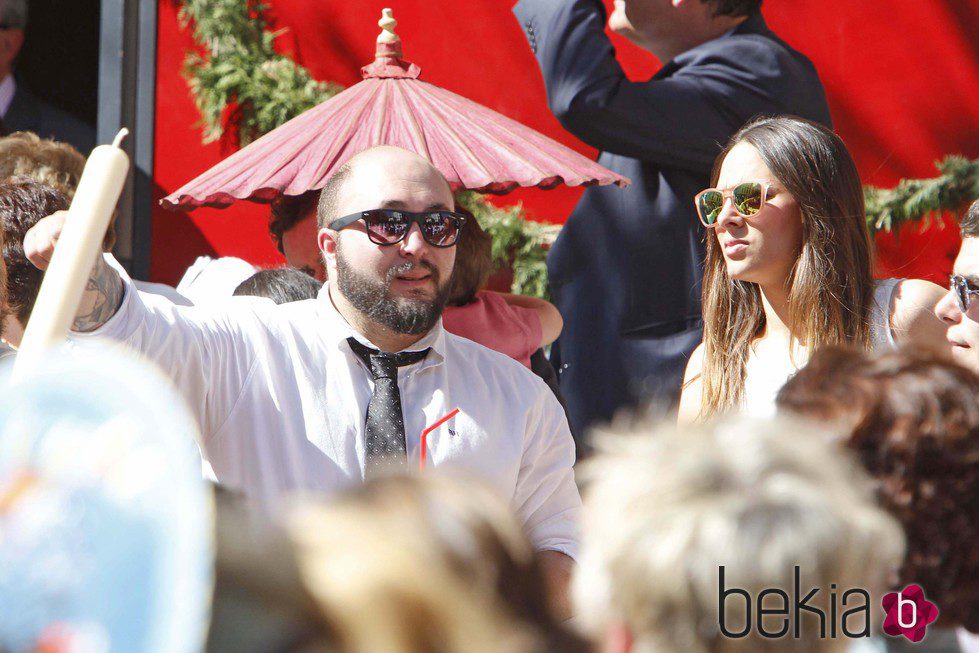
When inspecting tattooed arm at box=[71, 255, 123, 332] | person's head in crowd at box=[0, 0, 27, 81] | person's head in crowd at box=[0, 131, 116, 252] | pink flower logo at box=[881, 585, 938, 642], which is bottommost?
pink flower logo at box=[881, 585, 938, 642]

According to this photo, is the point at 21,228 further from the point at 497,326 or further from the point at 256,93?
the point at 256,93

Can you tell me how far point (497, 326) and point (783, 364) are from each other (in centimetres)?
105

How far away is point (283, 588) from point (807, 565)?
1.58 feet

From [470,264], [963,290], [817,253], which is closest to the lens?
[963,290]

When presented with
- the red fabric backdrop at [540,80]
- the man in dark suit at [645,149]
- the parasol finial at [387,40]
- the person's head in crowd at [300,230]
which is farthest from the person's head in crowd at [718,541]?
the red fabric backdrop at [540,80]

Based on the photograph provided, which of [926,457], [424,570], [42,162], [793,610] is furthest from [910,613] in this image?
[42,162]

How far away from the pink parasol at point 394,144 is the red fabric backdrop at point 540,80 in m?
1.06

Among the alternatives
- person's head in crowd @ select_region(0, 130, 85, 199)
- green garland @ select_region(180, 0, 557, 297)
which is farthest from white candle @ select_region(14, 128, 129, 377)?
green garland @ select_region(180, 0, 557, 297)

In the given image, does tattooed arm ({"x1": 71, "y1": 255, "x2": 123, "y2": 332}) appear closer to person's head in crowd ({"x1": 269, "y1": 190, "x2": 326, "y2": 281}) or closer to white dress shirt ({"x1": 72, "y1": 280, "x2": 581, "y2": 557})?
white dress shirt ({"x1": 72, "y1": 280, "x2": 581, "y2": 557})

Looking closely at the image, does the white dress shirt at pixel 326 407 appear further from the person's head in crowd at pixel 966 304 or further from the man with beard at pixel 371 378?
the person's head in crowd at pixel 966 304

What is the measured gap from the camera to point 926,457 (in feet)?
4.58

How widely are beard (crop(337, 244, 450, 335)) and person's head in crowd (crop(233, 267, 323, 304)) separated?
631 millimetres

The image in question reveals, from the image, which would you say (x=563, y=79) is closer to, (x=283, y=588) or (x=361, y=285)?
(x=361, y=285)

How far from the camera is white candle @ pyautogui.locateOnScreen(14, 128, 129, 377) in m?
1.26
